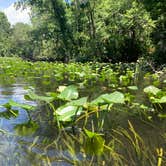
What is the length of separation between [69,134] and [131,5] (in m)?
24.6

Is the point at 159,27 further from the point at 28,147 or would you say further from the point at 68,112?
the point at 68,112

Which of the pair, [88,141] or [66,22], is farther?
[66,22]

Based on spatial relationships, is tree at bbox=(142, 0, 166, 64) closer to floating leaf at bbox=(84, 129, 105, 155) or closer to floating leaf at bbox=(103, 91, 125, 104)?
floating leaf at bbox=(103, 91, 125, 104)

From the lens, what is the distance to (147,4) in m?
21.8

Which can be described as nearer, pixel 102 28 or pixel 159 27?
pixel 159 27

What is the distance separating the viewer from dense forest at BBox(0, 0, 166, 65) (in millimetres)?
22891

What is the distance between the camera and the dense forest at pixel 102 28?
22.9 m

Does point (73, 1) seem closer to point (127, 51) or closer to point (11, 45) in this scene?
point (127, 51)

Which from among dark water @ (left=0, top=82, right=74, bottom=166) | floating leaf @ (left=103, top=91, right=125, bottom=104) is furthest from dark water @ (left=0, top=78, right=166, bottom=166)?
floating leaf @ (left=103, top=91, right=125, bottom=104)

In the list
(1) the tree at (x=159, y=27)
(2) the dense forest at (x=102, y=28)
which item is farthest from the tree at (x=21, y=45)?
(1) the tree at (x=159, y=27)

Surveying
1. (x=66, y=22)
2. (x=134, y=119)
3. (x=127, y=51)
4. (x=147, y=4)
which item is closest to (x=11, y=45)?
(x=66, y=22)

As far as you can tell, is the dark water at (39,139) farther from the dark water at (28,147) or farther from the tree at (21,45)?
the tree at (21,45)

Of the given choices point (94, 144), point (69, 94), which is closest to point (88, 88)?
point (69, 94)

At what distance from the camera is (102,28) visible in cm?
2945
